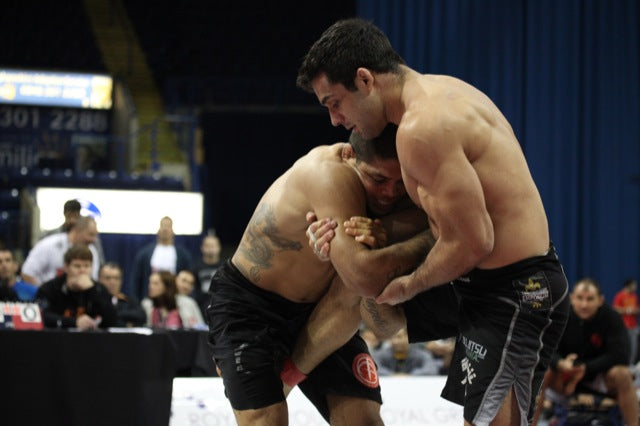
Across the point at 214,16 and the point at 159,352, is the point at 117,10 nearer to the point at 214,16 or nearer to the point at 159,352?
the point at 214,16

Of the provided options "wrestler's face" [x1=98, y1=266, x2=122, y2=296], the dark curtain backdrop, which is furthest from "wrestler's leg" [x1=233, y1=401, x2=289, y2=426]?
the dark curtain backdrop

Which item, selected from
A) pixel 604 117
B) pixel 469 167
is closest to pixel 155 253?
pixel 469 167

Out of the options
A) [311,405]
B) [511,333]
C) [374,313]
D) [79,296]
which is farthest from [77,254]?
[511,333]

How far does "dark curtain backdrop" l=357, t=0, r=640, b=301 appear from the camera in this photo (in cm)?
1199

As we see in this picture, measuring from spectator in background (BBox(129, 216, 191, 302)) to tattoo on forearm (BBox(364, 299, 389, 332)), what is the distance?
202 inches

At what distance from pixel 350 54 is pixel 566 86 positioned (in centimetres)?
984

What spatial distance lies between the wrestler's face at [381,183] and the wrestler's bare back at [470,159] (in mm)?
201

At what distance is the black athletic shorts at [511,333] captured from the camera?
2.78 metres

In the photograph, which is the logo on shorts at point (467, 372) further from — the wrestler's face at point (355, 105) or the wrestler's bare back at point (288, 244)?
the wrestler's face at point (355, 105)

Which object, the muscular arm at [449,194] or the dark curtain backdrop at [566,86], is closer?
the muscular arm at [449,194]

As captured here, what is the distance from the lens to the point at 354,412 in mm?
3428

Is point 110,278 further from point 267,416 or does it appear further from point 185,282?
point 267,416

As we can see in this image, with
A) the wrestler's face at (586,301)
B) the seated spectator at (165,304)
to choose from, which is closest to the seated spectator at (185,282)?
the seated spectator at (165,304)

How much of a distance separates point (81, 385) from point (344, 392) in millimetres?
1533
